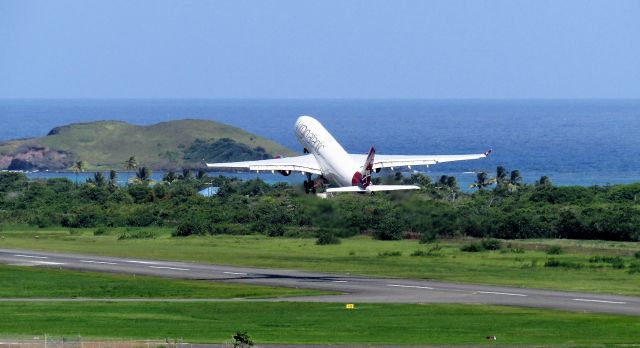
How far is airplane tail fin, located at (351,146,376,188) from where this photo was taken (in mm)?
104375

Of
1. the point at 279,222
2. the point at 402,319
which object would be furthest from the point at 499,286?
the point at 279,222

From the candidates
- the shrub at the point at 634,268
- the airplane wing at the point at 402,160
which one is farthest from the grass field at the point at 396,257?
the airplane wing at the point at 402,160

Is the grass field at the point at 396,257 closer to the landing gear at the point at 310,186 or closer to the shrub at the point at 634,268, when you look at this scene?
the shrub at the point at 634,268

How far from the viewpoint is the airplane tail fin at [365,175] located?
10438cm

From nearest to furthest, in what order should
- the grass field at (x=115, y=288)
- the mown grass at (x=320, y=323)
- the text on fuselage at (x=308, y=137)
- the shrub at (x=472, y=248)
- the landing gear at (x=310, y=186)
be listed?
the mown grass at (x=320, y=323) < the grass field at (x=115, y=288) < the landing gear at (x=310, y=186) < the text on fuselage at (x=308, y=137) < the shrub at (x=472, y=248)

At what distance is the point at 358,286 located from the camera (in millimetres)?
99500

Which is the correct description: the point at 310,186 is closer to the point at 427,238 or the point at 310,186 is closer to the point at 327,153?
the point at 327,153

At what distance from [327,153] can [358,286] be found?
18.7 meters

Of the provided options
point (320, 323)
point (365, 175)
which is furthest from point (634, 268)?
point (320, 323)

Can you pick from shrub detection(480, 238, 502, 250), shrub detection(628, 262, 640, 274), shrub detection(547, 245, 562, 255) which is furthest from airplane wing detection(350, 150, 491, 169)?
shrub detection(628, 262, 640, 274)

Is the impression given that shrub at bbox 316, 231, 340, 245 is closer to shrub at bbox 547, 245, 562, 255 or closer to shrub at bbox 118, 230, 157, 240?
shrub at bbox 547, 245, 562, 255

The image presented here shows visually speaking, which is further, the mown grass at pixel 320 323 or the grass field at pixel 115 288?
the grass field at pixel 115 288

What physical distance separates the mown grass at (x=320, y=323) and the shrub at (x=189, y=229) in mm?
57186

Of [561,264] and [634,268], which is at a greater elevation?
[634,268]
